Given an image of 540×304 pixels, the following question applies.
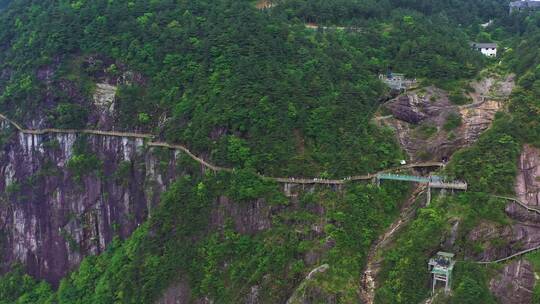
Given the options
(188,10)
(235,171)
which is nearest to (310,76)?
(235,171)

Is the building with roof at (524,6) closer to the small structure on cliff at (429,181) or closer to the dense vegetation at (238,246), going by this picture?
the small structure on cliff at (429,181)

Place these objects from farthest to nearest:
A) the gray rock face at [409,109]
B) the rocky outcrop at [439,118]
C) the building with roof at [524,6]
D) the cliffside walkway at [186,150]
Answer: the building with roof at [524,6] < the gray rock face at [409,109] < the rocky outcrop at [439,118] < the cliffside walkway at [186,150]

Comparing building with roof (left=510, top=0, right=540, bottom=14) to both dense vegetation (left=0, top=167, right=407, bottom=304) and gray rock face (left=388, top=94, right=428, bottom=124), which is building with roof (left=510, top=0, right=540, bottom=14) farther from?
dense vegetation (left=0, top=167, right=407, bottom=304)

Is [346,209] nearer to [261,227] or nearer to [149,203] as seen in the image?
[261,227]

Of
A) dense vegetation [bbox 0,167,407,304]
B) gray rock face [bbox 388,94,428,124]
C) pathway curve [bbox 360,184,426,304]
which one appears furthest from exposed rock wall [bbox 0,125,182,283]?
gray rock face [bbox 388,94,428,124]

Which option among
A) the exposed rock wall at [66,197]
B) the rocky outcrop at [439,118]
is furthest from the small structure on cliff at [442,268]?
the exposed rock wall at [66,197]

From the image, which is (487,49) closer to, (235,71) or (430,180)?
(430,180)
